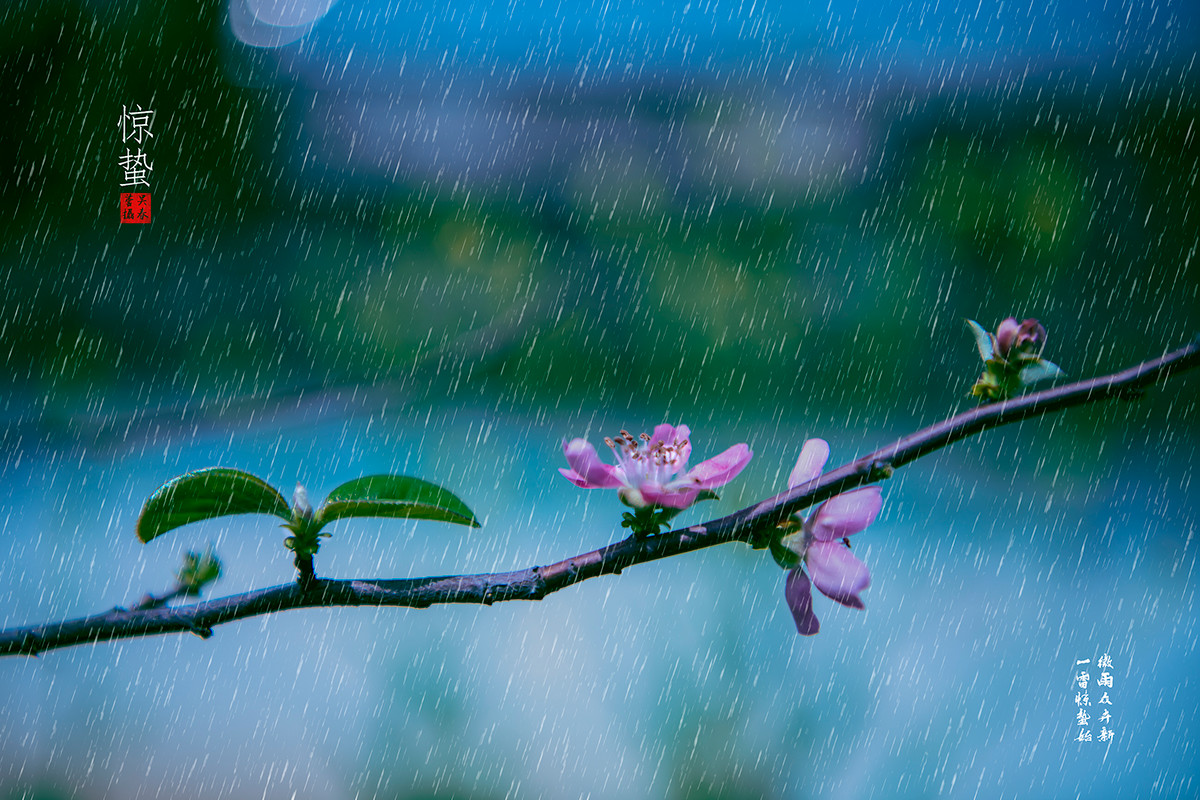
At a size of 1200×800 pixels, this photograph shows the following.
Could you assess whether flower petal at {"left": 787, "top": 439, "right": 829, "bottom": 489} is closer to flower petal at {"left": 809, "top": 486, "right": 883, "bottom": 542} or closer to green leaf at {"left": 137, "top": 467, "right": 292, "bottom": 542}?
flower petal at {"left": 809, "top": 486, "right": 883, "bottom": 542}

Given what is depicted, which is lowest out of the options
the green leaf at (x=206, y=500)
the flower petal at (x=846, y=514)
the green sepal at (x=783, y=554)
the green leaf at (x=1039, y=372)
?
the green leaf at (x=206, y=500)

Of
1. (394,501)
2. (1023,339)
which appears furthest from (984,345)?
(394,501)

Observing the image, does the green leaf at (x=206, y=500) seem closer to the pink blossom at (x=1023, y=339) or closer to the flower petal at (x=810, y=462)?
the flower petal at (x=810, y=462)

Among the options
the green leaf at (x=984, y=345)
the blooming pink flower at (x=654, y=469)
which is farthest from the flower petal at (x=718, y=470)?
the green leaf at (x=984, y=345)

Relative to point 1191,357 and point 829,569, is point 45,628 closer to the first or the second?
point 829,569

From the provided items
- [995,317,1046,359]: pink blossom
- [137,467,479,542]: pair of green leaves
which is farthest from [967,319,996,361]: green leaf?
[137,467,479,542]: pair of green leaves

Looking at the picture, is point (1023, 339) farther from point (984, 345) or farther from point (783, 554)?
point (783, 554)

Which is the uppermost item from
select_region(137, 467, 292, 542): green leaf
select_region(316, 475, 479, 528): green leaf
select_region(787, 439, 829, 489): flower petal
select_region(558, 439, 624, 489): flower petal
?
select_region(787, 439, 829, 489): flower petal
